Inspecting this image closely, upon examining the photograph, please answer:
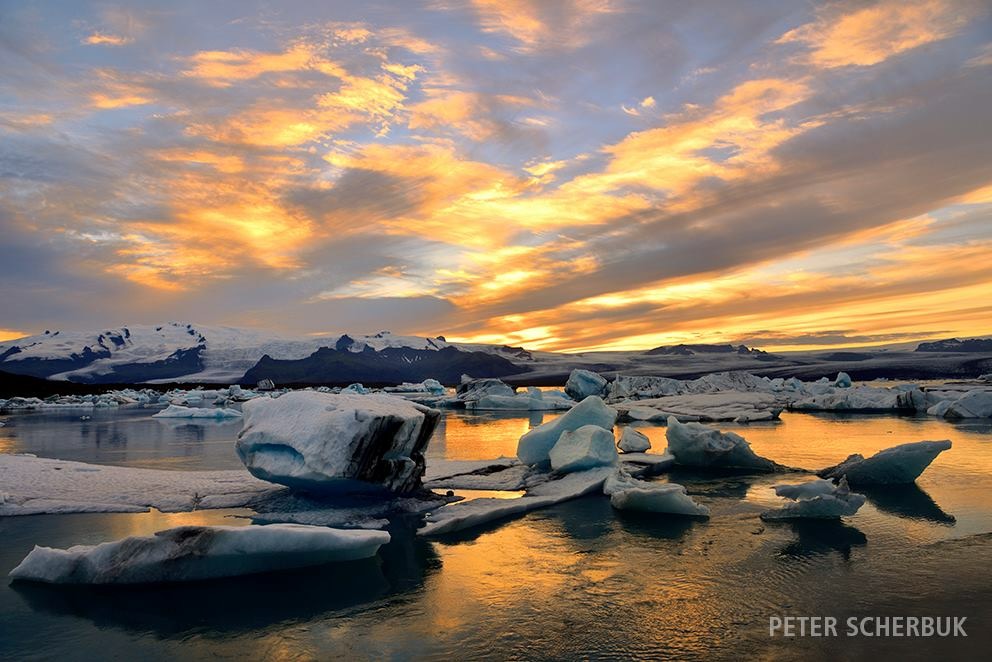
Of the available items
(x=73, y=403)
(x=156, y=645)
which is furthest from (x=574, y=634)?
(x=73, y=403)

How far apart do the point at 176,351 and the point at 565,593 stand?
154m

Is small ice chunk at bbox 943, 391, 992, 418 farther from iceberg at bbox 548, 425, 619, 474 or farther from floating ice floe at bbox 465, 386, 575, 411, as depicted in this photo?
iceberg at bbox 548, 425, 619, 474

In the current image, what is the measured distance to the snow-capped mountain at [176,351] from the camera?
127875 mm

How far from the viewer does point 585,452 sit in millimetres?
11766

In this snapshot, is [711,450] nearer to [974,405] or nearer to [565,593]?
[565,593]

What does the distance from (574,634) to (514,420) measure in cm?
2523

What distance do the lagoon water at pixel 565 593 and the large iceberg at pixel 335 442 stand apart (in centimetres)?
108

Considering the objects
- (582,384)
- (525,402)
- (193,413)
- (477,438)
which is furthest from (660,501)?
(582,384)

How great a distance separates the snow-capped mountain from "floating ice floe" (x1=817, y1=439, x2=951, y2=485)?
4684 inches

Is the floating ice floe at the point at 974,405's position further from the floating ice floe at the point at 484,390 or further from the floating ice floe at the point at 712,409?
the floating ice floe at the point at 484,390

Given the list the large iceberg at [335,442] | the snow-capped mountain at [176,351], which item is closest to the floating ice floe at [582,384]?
the large iceberg at [335,442]

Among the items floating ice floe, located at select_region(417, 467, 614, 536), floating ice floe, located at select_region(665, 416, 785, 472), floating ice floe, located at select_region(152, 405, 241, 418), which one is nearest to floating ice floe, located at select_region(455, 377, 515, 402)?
floating ice floe, located at select_region(152, 405, 241, 418)

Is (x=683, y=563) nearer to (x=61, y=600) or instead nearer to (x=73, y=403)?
(x=61, y=600)

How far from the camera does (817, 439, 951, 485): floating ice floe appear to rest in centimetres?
1088
